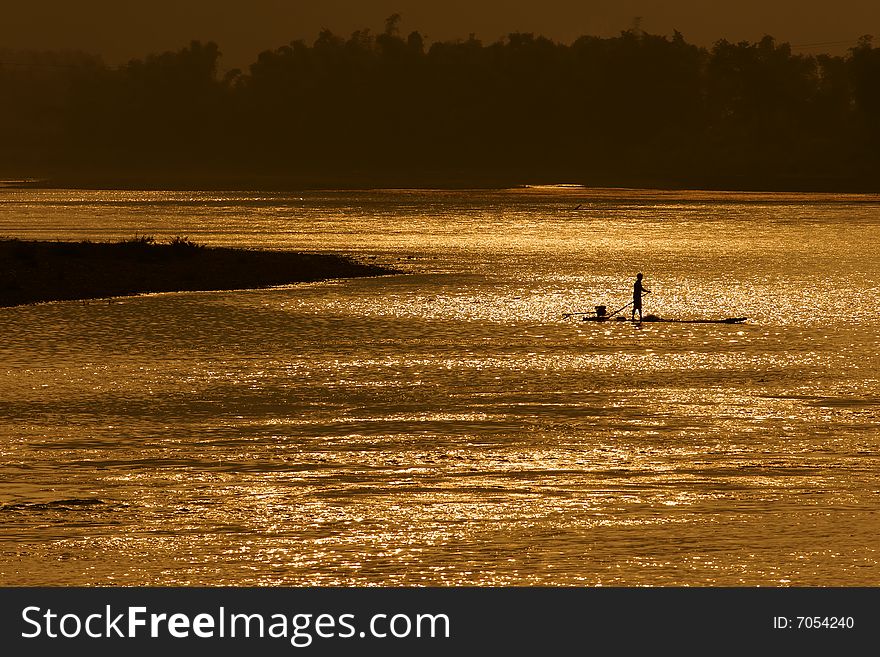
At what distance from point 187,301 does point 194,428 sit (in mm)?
23648

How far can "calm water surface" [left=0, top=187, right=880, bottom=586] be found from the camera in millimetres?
18562

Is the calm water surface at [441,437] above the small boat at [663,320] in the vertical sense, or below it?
above

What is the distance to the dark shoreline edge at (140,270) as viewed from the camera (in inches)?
2009

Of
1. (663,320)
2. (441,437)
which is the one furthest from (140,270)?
(441,437)

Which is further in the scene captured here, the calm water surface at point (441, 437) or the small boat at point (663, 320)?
the small boat at point (663, 320)

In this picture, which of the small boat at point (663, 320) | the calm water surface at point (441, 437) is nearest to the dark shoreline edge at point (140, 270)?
the calm water surface at point (441, 437)

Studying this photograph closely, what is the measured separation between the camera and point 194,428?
1067 inches

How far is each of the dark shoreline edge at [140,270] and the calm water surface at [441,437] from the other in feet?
7.05

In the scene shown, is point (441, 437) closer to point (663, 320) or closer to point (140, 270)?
point (663, 320)

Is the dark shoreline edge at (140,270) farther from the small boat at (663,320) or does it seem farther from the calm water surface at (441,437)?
the small boat at (663,320)

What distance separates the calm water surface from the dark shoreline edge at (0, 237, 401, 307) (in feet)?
7.05

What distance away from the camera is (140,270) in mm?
56438

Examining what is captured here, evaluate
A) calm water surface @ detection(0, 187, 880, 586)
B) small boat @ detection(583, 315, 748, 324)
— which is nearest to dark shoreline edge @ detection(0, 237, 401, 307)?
calm water surface @ detection(0, 187, 880, 586)

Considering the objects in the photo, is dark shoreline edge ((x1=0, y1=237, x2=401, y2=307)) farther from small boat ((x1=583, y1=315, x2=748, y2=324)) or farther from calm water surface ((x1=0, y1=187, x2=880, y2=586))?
small boat ((x1=583, y1=315, x2=748, y2=324))
